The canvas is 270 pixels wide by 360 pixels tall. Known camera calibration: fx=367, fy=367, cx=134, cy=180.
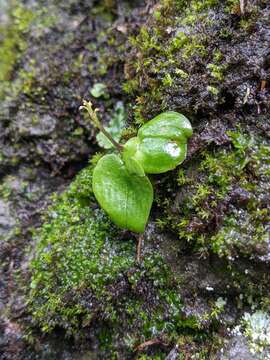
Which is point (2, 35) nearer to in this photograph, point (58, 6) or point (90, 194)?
point (58, 6)

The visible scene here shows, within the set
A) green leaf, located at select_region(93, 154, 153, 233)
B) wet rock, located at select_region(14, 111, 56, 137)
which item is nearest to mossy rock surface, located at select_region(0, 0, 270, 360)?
green leaf, located at select_region(93, 154, 153, 233)

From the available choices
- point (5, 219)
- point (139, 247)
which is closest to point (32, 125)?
point (5, 219)

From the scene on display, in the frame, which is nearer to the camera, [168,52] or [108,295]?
[108,295]

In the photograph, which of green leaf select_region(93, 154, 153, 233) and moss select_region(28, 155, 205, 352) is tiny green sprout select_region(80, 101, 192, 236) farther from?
moss select_region(28, 155, 205, 352)

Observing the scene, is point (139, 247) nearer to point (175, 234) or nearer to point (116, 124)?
point (175, 234)

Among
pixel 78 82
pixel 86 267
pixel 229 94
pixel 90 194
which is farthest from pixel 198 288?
pixel 78 82

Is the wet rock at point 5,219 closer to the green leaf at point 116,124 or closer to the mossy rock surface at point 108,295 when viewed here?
the mossy rock surface at point 108,295

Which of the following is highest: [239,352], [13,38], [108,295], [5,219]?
[13,38]
